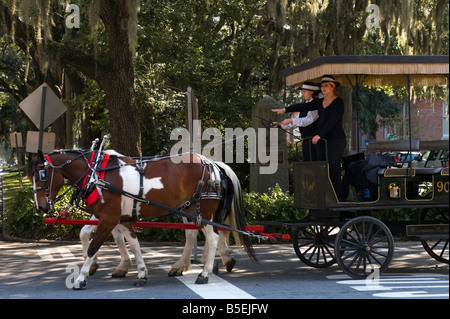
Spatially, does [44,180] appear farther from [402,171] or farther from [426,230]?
[426,230]

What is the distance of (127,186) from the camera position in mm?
8359

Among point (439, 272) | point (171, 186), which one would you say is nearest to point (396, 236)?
point (439, 272)

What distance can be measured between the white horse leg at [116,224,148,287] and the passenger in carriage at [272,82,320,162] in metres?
2.49

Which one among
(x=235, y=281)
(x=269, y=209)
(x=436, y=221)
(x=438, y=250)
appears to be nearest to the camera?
(x=235, y=281)

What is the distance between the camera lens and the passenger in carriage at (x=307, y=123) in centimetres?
925

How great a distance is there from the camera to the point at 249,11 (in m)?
22.4

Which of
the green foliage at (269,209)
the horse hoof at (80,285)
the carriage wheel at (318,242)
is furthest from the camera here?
the green foliage at (269,209)

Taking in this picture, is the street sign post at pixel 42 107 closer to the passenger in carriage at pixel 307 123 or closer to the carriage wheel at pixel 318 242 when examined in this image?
the passenger in carriage at pixel 307 123

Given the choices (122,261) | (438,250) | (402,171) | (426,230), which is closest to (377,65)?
(402,171)

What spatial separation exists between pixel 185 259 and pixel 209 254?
0.72 metres

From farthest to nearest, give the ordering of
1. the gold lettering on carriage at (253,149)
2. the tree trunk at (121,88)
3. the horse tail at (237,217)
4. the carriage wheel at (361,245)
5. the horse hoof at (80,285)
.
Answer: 1. the gold lettering on carriage at (253,149)
2. the tree trunk at (121,88)
3. the horse tail at (237,217)
4. the carriage wheel at (361,245)
5. the horse hoof at (80,285)

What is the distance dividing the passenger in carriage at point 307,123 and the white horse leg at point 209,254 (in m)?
1.71

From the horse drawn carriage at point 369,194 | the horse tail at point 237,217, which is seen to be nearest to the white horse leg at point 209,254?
the horse tail at point 237,217

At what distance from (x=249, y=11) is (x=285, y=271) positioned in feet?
47.4
